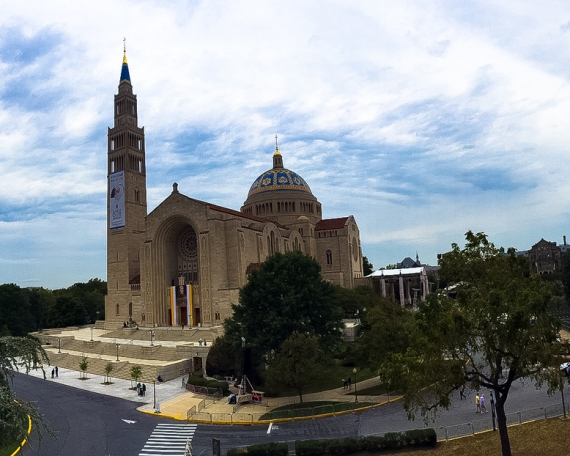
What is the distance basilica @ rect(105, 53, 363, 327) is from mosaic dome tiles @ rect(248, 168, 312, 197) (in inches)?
228

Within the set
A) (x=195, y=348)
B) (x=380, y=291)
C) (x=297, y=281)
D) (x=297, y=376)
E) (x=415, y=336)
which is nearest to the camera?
(x=415, y=336)

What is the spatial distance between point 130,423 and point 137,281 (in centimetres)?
4236

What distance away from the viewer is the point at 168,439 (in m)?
23.5

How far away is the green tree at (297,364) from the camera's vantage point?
28.2 metres

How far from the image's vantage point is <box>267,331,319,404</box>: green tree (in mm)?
28234

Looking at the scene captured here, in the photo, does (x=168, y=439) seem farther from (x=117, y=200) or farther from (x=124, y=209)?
(x=117, y=200)

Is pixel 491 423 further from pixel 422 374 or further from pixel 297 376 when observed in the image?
pixel 297 376

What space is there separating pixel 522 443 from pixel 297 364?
13.1 m

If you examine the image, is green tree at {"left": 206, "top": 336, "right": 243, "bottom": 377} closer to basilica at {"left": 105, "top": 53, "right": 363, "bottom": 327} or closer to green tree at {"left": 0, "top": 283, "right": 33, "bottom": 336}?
basilica at {"left": 105, "top": 53, "right": 363, "bottom": 327}

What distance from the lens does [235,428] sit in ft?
83.5

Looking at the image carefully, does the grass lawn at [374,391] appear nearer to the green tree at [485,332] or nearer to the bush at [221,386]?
the bush at [221,386]

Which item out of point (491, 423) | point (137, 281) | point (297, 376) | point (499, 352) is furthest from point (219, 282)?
point (499, 352)

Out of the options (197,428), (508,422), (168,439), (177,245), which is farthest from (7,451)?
(177,245)

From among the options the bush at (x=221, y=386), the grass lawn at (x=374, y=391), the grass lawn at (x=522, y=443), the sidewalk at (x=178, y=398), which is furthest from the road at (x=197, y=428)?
the bush at (x=221, y=386)
